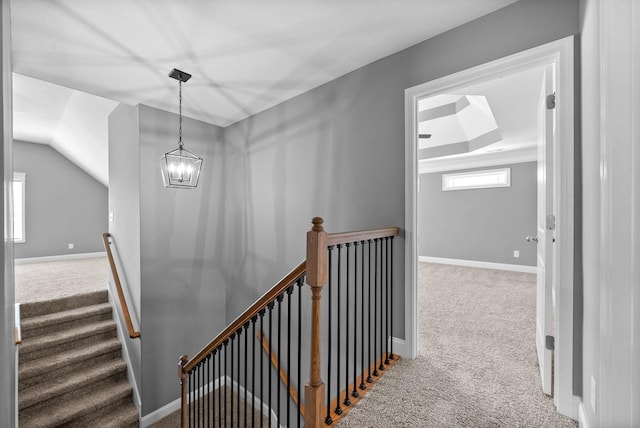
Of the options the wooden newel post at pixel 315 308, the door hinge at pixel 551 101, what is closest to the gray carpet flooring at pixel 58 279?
the wooden newel post at pixel 315 308

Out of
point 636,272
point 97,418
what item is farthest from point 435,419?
point 97,418

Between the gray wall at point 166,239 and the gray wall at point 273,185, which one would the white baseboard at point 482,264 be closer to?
the gray wall at point 273,185

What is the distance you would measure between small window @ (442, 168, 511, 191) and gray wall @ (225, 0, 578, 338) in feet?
16.4

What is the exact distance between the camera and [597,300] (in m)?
1.15

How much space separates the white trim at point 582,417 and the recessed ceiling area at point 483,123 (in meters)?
2.04

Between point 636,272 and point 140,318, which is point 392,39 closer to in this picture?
point 636,272

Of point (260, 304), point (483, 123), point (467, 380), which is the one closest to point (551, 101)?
point (467, 380)

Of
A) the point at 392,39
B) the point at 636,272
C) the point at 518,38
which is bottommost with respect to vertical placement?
the point at 636,272

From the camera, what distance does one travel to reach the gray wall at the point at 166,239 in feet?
10.9

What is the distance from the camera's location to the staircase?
2884 mm

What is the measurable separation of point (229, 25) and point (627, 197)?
92.3 inches

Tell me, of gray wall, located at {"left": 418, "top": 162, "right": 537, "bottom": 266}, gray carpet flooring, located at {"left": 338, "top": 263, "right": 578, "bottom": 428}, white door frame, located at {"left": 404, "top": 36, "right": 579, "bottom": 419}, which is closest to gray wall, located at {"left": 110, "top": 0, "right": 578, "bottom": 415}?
white door frame, located at {"left": 404, "top": 36, "right": 579, "bottom": 419}

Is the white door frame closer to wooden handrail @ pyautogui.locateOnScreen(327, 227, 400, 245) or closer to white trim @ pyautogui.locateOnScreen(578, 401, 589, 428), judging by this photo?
white trim @ pyautogui.locateOnScreen(578, 401, 589, 428)

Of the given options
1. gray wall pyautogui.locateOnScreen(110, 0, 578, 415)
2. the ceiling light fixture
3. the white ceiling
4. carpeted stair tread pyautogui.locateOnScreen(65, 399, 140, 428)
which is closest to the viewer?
the white ceiling
